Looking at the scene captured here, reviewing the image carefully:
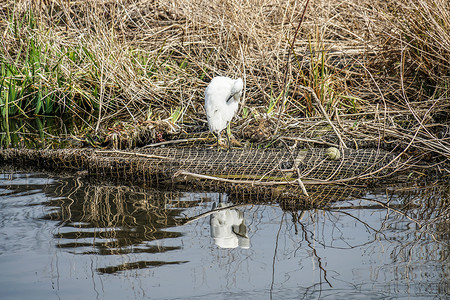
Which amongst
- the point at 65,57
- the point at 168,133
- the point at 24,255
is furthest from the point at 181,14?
the point at 24,255

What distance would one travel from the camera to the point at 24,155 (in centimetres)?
506

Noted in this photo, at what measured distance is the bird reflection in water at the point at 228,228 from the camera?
10.3 ft

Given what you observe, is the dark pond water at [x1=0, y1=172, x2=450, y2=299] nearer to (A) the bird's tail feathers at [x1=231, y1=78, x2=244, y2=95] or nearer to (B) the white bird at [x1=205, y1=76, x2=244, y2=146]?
(B) the white bird at [x1=205, y1=76, x2=244, y2=146]

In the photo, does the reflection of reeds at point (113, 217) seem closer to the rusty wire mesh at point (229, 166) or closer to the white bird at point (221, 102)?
the rusty wire mesh at point (229, 166)

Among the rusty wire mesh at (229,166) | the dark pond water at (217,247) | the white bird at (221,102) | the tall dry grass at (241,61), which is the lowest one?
the dark pond water at (217,247)

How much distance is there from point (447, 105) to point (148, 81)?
314 cm

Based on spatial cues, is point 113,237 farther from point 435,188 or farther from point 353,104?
point 353,104

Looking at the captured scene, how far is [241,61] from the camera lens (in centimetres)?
639

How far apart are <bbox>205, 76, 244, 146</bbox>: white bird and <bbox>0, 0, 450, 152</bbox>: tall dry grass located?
592mm

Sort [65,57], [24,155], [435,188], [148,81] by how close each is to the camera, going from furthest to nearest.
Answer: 1. [65,57]
2. [148,81]
3. [24,155]
4. [435,188]

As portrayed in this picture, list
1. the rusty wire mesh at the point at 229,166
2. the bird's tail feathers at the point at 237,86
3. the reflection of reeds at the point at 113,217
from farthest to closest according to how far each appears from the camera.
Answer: the bird's tail feathers at the point at 237,86, the rusty wire mesh at the point at 229,166, the reflection of reeds at the point at 113,217

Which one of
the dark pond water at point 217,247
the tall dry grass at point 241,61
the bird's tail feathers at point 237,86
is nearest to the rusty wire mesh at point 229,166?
the dark pond water at point 217,247

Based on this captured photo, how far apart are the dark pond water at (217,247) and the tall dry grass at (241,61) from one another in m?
1.84

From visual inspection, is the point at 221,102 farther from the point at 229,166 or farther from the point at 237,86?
the point at 229,166
